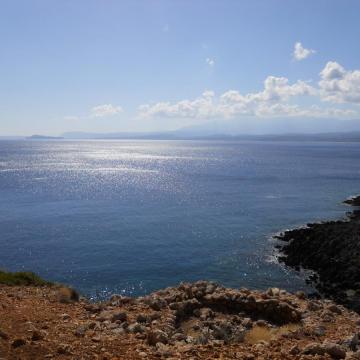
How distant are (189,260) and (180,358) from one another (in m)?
30.3

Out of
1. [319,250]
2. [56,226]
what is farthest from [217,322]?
[56,226]

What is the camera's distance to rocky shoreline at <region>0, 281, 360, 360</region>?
10727 mm

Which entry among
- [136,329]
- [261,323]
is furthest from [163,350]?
[261,323]

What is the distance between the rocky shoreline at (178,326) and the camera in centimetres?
1073

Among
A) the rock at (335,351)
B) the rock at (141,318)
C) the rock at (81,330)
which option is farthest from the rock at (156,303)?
the rock at (335,351)

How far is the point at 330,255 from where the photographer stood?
43.0 m

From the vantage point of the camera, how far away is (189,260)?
4041cm

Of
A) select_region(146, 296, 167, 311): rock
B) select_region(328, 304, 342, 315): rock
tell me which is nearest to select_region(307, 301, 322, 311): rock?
select_region(328, 304, 342, 315): rock

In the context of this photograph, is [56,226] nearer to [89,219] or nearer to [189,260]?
[89,219]

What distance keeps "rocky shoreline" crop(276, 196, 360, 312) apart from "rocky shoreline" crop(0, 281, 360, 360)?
11.9 m

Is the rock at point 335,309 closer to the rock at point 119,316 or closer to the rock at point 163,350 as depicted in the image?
the rock at point 119,316

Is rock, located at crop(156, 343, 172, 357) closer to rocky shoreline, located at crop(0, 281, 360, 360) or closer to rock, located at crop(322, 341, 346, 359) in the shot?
rocky shoreline, located at crop(0, 281, 360, 360)

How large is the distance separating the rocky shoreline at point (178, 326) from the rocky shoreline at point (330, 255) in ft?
39.0

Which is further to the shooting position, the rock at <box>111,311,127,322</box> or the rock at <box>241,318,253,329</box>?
the rock at <box>241,318,253,329</box>
